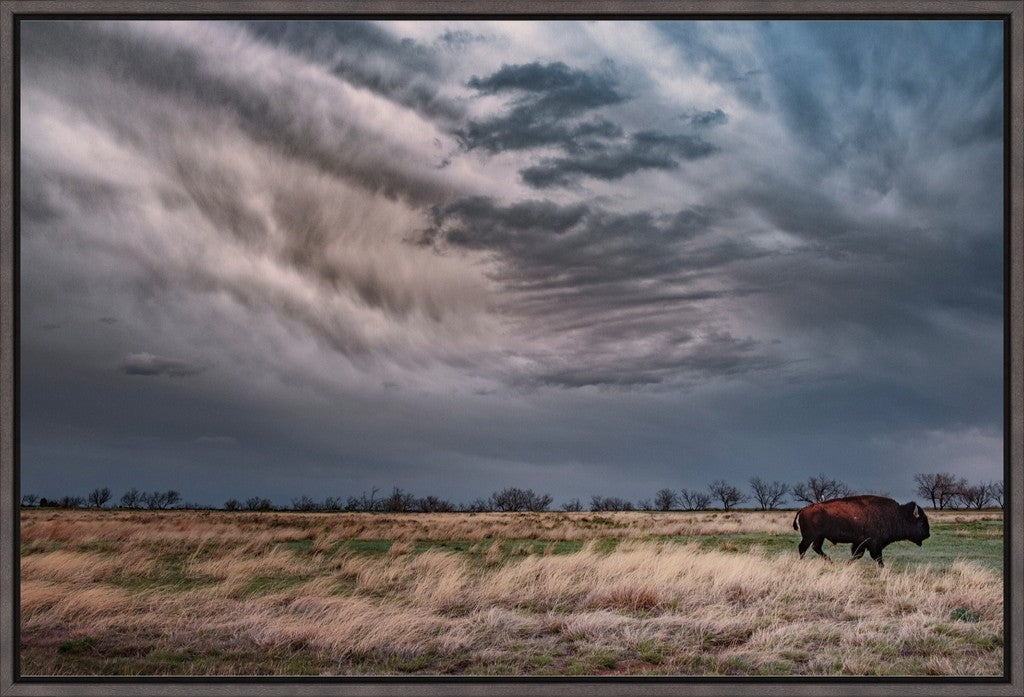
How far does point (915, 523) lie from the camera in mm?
15297

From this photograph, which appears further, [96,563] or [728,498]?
[728,498]

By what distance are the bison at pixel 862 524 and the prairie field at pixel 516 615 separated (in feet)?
1.41

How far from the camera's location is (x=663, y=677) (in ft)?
26.6

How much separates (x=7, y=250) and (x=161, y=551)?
387 inches

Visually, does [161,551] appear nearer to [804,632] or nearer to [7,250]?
[7,250]

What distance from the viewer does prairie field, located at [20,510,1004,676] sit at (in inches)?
358

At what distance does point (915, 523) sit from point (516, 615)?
380 inches

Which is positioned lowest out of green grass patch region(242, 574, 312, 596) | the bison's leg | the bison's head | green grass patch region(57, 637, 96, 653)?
green grass patch region(57, 637, 96, 653)

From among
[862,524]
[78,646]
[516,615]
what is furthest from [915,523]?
[78,646]

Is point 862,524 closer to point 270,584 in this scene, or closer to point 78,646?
point 270,584

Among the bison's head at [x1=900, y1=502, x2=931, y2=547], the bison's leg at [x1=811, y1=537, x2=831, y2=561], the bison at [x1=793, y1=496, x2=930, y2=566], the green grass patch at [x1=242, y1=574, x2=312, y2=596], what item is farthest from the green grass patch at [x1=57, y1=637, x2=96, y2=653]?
the bison's head at [x1=900, y1=502, x2=931, y2=547]

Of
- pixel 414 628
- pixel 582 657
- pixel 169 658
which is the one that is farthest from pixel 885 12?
pixel 169 658

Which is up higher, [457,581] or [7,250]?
[7,250]

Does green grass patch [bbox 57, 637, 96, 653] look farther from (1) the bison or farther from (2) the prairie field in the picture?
(1) the bison
